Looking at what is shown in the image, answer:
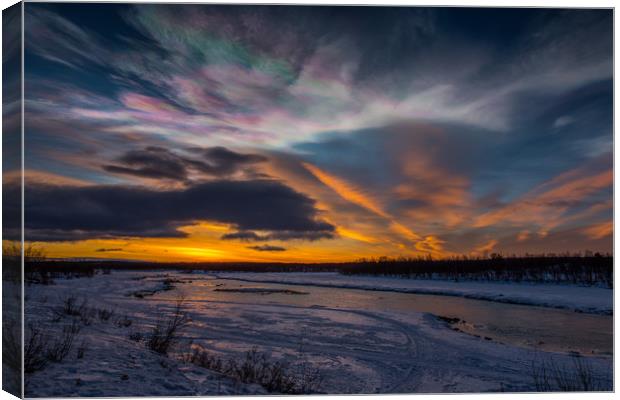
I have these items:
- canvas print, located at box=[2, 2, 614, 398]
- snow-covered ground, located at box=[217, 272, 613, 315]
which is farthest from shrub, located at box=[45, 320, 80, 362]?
snow-covered ground, located at box=[217, 272, 613, 315]

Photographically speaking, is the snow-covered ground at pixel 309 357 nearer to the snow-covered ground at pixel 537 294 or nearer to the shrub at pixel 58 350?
the shrub at pixel 58 350

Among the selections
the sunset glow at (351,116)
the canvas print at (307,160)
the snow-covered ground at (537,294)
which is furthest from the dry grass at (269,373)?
the snow-covered ground at (537,294)

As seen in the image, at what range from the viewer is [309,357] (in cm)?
694

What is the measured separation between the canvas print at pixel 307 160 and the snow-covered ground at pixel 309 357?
0.04 m

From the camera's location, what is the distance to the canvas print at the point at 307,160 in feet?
19.2

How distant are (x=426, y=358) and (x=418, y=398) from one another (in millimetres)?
1445

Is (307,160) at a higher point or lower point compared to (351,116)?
lower

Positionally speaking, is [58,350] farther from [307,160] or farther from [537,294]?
[537,294]

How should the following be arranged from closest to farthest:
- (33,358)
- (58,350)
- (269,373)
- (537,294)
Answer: (33,358)
(58,350)
(269,373)
(537,294)

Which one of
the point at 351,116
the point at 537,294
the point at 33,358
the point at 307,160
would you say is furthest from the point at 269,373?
the point at 537,294

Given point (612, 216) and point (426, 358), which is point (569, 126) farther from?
point (426, 358)

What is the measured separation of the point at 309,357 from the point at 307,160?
120 inches

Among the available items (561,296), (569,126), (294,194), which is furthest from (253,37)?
(561,296)

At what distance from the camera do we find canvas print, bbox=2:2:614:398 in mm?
5867
